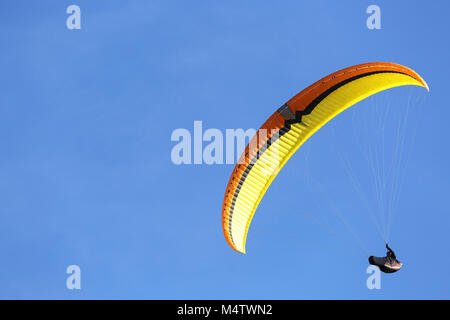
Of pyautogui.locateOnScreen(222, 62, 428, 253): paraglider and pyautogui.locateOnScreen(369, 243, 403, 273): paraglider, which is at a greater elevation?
pyautogui.locateOnScreen(222, 62, 428, 253): paraglider

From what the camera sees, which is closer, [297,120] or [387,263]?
[297,120]

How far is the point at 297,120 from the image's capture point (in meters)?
23.4

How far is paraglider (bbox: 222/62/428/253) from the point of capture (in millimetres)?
23281

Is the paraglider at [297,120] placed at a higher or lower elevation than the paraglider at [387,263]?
higher

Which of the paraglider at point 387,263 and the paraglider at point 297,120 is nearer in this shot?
the paraglider at point 297,120

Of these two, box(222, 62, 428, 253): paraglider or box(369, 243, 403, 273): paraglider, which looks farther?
box(369, 243, 403, 273): paraglider

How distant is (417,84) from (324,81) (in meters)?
3.33

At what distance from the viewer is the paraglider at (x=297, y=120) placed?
23.3m

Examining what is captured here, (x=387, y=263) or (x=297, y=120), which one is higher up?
(x=297, y=120)
